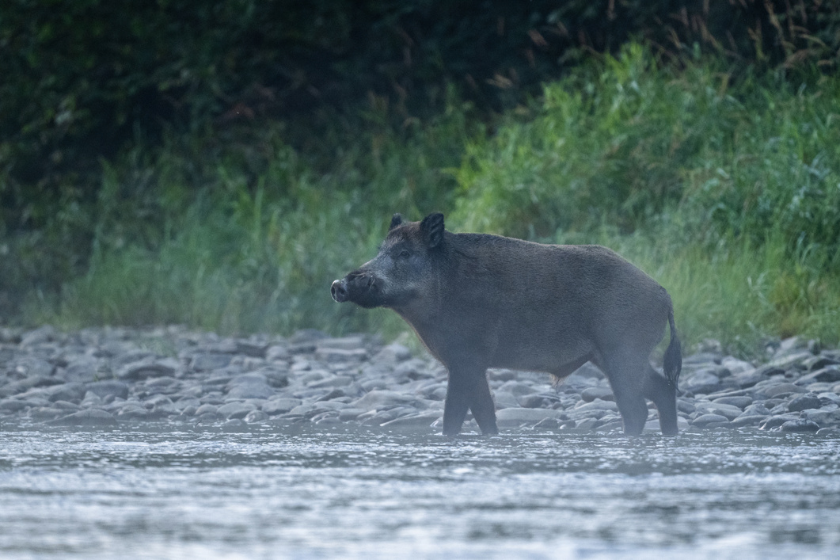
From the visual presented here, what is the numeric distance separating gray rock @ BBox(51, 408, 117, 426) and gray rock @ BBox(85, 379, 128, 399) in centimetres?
69

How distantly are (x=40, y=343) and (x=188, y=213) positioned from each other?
3.17 meters

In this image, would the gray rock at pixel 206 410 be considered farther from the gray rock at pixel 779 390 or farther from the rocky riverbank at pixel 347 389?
the gray rock at pixel 779 390

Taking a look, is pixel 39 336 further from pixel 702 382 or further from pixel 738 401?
pixel 738 401

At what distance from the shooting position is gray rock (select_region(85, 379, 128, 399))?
27.7 feet

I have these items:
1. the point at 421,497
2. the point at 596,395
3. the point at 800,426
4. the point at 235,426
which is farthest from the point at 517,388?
the point at 421,497

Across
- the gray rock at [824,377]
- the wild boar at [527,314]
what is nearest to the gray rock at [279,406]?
the wild boar at [527,314]

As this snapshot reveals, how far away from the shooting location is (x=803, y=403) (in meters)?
7.05

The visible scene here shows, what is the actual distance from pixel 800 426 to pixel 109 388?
4.43 m

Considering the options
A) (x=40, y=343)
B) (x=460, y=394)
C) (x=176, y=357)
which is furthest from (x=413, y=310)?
(x=40, y=343)

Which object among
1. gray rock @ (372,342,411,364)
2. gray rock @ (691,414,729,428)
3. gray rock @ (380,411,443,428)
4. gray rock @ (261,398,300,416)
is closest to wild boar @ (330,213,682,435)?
gray rock @ (691,414,729,428)

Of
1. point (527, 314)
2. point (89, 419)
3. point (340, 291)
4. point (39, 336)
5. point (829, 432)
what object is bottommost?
point (829, 432)

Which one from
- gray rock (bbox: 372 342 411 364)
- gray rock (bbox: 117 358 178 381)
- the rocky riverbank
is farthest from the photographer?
gray rock (bbox: 372 342 411 364)

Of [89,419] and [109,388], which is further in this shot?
[109,388]

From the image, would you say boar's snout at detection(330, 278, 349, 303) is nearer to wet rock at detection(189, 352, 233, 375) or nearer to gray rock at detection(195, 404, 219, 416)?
gray rock at detection(195, 404, 219, 416)
